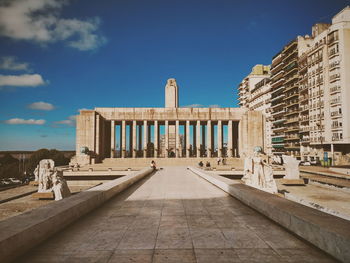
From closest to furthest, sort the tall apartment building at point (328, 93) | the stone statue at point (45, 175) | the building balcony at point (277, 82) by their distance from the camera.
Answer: the stone statue at point (45, 175), the tall apartment building at point (328, 93), the building balcony at point (277, 82)

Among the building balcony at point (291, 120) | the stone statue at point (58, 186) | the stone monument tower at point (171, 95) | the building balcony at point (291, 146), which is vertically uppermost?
the stone monument tower at point (171, 95)

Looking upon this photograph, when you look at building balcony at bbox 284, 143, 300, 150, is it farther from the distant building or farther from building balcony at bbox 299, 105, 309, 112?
building balcony at bbox 299, 105, 309, 112

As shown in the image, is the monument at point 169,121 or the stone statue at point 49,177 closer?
the stone statue at point 49,177

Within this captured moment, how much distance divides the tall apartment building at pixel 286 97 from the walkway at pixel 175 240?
5371cm

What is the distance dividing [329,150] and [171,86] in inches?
1320

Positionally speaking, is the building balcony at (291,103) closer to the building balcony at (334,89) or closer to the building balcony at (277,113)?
the building balcony at (277,113)

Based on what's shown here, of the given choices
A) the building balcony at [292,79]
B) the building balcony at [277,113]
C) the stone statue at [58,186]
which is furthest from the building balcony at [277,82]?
the stone statue at [58,186]

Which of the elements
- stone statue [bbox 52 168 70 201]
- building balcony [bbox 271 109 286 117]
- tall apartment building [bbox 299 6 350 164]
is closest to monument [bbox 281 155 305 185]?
stone statue [bbox 52 168 70 201]

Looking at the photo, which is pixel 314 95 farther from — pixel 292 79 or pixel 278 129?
pixel 278 129

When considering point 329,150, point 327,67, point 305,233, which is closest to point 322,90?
point 327,67

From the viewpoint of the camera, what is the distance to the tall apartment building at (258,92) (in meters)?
70.1

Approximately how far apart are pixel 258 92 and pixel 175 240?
254 feet

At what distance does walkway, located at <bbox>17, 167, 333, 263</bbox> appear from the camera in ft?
12.0

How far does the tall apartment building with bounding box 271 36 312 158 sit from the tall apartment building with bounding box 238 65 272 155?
3.91 meters
